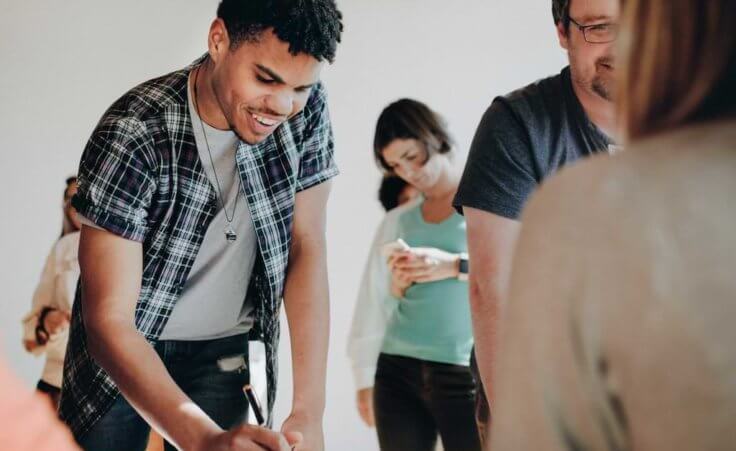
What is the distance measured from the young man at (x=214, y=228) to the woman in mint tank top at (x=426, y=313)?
0.88 m

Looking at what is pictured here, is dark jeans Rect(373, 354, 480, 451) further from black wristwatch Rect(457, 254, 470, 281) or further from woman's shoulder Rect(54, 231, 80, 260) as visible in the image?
woman's shoulder Rect(54, 231, 80, 260)

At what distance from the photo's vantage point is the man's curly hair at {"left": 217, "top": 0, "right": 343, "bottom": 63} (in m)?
1.54

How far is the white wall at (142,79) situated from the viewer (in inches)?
157

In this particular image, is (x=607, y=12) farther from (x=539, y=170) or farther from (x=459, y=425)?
(x=459, y=425)

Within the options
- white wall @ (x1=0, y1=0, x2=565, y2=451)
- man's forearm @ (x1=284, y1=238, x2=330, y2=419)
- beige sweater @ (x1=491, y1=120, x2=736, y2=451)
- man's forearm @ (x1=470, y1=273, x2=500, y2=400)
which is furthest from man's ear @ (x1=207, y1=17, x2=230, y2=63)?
white wall @ (x1=0, y1=0, x2=565, y2=451)

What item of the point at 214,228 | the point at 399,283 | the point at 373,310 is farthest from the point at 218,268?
the point at 373,310

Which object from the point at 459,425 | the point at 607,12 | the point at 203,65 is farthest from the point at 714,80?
the point at 459,425

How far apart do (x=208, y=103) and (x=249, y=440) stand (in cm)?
66

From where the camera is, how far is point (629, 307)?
46 cm

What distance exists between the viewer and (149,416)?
1.40 m

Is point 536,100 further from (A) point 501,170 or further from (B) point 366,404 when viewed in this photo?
(B) point 366,404

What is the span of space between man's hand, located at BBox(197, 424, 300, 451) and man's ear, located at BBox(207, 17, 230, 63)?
2.23 feet

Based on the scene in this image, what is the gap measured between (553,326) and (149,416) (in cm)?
102

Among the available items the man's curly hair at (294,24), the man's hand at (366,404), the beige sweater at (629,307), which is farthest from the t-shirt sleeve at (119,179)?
the man's hand at (366,404)
